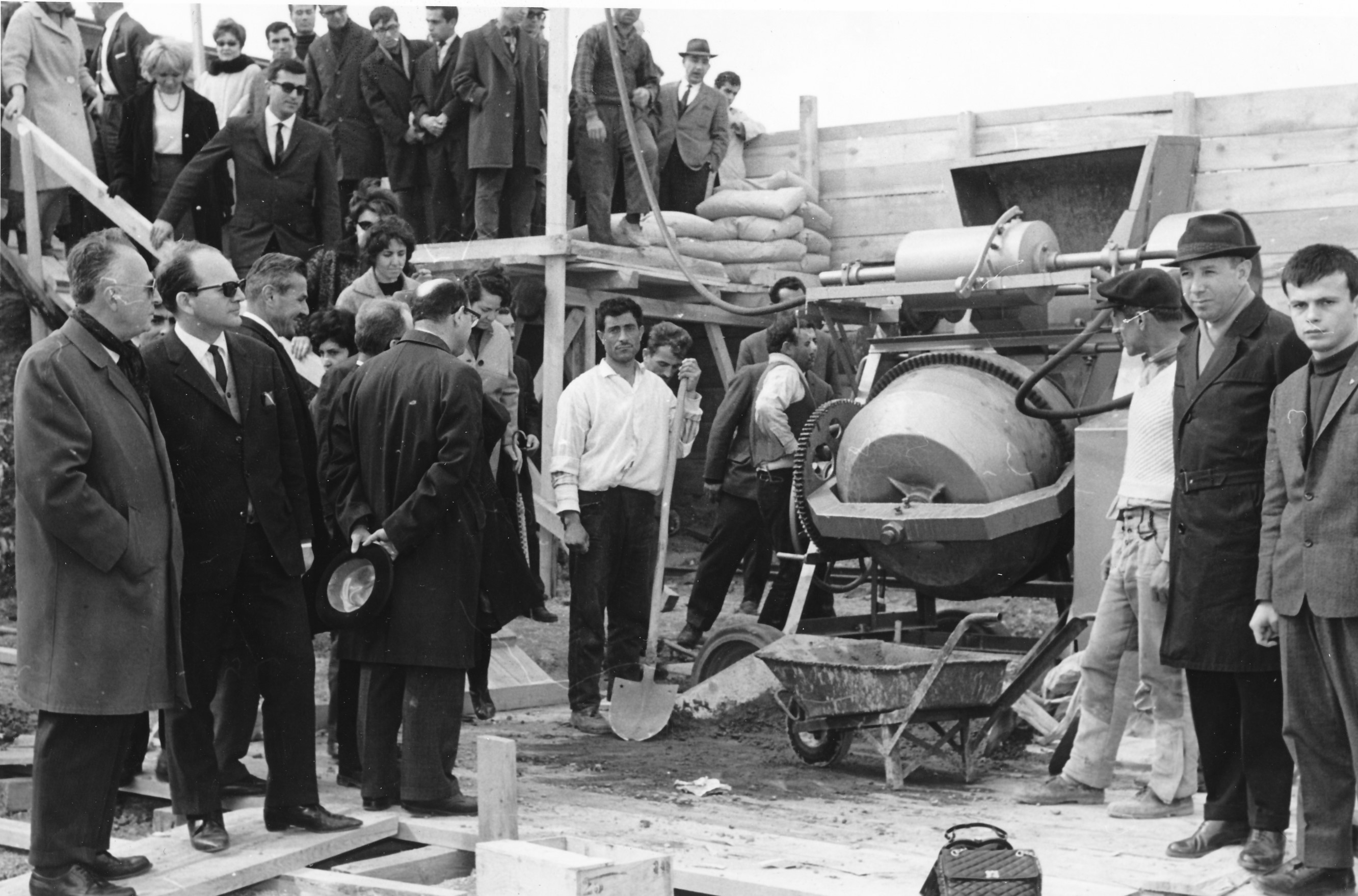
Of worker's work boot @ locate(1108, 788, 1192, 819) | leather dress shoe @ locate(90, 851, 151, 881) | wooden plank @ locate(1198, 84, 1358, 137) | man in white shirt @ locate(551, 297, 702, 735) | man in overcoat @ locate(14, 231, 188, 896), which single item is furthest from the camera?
wooden plank @ locate(1198, 84, 1358, 137)

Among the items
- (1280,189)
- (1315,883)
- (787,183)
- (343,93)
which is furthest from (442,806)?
(787,183)

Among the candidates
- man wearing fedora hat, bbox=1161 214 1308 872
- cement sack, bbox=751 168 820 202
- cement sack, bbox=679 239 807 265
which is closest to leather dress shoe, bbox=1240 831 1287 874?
man wearing fedora hat, bbox=1161 214 1308 872

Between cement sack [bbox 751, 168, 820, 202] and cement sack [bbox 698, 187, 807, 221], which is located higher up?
cement sack [bbox 751, 168, 820, 202]

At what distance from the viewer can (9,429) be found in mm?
11266

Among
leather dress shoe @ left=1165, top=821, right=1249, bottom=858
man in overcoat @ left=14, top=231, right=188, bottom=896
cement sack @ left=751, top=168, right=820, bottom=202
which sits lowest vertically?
leather dress shoe @ left=1165, top=821, right=1249, bottom=858

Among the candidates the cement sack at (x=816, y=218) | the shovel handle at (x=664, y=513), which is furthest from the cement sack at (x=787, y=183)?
the shovel handle at (x=664, y=513)

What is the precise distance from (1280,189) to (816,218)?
4.27 m

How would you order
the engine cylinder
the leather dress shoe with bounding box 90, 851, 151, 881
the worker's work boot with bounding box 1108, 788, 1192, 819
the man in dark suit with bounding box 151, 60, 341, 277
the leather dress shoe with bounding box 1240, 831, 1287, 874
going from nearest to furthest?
1. the leather dress shoe with bounding box 90, 851, 151, 881
2. the leather dress shoe with bounding box 1240, 831, 1287, 874
3. the worker's work boot with bounding box 1108, 788, 1192, 819
4. the engine cylinder
5. the man in dark suit with bounding box 151, 60, 341, 277

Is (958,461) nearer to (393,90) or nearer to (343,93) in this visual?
(393,90)

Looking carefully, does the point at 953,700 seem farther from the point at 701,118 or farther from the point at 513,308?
the point at 701,118

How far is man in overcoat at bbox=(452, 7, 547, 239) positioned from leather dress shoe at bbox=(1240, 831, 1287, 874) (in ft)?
22.6

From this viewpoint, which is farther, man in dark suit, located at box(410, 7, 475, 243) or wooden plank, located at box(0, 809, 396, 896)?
man in dark suit, located at box(410, 7, 475, 243)

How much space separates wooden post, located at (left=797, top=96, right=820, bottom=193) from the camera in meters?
13.8

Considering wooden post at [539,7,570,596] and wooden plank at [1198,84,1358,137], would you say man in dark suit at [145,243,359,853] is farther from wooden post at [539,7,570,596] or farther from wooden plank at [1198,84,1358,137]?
wooden plank at [1198,84,1358,137]
